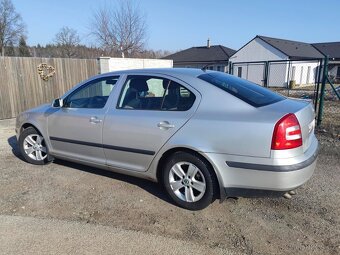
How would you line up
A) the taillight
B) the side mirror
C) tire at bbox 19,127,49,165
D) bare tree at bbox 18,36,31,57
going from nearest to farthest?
the taillight
the side mirror
tire at bbox 19,127,49,165
bare tree at bbox 18,36,31,57

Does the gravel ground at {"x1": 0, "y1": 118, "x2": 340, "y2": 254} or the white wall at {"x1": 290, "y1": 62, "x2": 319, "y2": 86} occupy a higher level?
the white wall at {"x1": 290, "y1": 62, "x2": 319, "y2": 86}

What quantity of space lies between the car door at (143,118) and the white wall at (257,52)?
30.6 meters

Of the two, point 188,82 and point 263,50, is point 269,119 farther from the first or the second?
point 263,50

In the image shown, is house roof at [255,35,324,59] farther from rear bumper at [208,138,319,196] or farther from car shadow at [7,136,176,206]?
rear bumper at [208,138,319,196]

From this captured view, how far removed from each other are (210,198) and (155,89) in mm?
1678

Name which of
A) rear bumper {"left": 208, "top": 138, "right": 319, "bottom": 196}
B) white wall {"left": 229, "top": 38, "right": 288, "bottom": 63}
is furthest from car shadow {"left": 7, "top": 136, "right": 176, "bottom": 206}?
white wall {"left": 229, "top": 38, "right": 288, "bottom": 63}

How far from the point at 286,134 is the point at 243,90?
31.6 inches

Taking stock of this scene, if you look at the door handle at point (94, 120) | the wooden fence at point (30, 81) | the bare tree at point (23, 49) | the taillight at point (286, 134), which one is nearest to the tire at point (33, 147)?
the door handle at point (94, 120)

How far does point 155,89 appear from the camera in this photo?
13.1 feet

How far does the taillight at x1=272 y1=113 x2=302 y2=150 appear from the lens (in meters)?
2.73

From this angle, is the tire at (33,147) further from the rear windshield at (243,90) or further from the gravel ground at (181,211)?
the rear windshield at (243,90)

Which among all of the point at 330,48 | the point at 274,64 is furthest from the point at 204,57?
the point at 330,48

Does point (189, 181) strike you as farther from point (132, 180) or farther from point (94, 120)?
point (94, 120)

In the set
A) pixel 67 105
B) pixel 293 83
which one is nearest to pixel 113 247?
pixel 67 105
